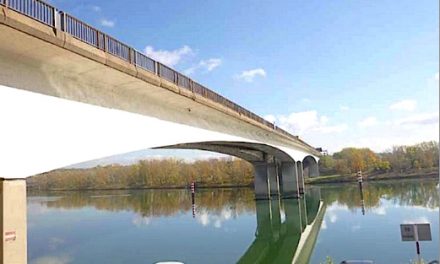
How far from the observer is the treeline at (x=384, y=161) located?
75.8 m

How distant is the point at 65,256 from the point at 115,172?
7768 centimetres

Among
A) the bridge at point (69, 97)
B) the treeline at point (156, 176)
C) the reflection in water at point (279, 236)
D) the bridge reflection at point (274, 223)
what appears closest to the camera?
the bridge at point (69, 97)

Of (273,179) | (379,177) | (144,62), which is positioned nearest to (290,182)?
(273,179)

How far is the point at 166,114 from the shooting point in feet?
52.5

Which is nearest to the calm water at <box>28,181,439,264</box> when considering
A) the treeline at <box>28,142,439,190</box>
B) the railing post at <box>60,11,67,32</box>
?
the railing post at <box>60,11,67,32</box>

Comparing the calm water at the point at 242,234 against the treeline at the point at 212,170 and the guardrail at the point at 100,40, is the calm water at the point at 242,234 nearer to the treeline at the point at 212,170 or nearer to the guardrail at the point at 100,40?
the guardrail at the point at 100,40

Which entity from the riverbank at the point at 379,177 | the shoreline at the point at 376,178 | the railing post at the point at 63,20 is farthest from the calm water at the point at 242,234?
the riverbank at the point at 379,177

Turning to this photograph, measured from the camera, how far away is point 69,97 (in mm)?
10195

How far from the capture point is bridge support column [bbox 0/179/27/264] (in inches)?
300

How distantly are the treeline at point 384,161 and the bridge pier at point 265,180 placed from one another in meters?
36.8

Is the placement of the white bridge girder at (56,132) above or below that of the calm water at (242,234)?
above

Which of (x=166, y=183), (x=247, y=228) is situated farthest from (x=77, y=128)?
(x=166, y=183)

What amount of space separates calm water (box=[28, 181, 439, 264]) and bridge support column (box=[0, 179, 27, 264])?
1037 centimetres

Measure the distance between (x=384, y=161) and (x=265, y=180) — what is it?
144ft
